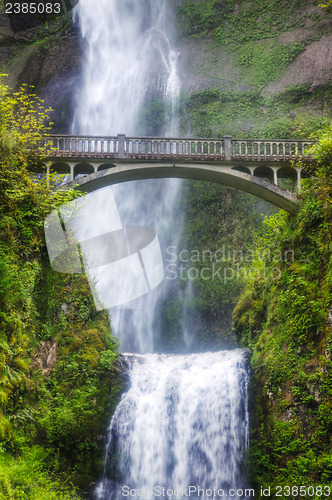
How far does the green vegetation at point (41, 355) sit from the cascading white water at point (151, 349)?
→ 0.96m

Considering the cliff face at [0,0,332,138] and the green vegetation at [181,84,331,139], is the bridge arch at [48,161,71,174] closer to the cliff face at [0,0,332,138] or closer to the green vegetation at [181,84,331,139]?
the cliff face at [0,0,332,138]

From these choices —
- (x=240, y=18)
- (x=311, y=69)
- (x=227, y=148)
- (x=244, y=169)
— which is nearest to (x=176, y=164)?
(x=227, y=148)

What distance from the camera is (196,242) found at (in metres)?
25.7

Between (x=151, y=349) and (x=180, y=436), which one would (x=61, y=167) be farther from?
(x=151, y=349)

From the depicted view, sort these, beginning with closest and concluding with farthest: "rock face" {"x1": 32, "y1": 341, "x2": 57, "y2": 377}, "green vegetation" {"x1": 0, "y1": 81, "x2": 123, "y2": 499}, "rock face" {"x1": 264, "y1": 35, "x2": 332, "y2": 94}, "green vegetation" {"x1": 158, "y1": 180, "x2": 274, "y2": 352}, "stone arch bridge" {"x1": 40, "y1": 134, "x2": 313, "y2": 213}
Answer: "green vegetation" {"x1": 0, "y1": 81, "x2": 123, "y2": 499} → "rock face" {"x1": 32, "y1": 341, "x2": 57, "y2": 377} → "stone arch bridge" {"x1": 40, "y1": 134, "x2": 313, "y2": 213} → "green vegetation" {"x1": 158, "y1": 180, "x2": 274, "y2": 352} → "rock face" {"x1": 264, "y1": 35, "x2": 332, "y2": 94}

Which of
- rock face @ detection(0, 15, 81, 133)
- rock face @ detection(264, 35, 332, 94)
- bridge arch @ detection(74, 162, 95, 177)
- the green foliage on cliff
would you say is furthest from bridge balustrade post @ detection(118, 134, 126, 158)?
rock face @ detection(264, 35, 332, 94)

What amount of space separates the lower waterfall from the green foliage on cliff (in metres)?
0.63

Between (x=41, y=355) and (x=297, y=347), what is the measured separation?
6.82 m

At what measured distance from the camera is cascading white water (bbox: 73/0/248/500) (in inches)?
492

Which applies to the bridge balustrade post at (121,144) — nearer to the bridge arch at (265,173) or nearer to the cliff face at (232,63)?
the bridge arch at (265,173)

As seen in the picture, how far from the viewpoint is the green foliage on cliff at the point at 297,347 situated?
10.9 m

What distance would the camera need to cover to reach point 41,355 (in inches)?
513

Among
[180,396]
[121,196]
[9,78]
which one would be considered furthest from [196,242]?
[9,78]

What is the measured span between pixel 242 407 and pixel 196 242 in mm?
13246
